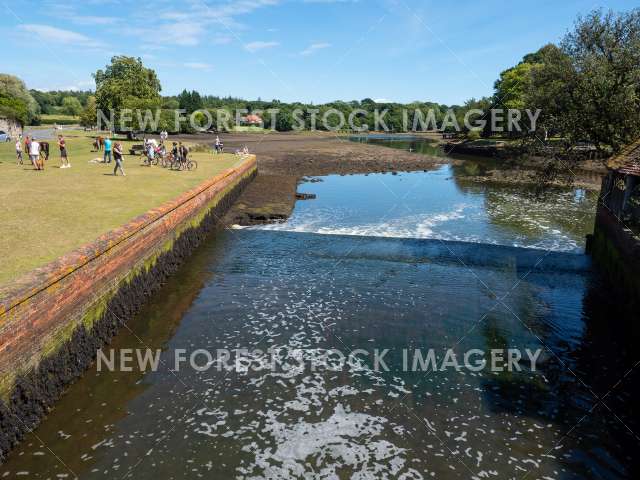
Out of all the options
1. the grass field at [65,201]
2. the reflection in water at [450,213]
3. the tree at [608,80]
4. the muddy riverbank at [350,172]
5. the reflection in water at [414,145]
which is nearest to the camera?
the grass field at [65,201]

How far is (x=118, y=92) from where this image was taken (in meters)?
43.4

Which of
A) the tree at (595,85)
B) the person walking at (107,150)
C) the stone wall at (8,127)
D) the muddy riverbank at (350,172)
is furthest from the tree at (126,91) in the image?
the tree at (595,85)

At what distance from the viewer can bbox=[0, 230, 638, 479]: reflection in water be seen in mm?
7527

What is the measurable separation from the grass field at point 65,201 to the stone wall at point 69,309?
2.19 feet

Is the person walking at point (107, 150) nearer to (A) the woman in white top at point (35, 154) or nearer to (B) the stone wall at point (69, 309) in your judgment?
(A) the woman in white top at point (35, 154)

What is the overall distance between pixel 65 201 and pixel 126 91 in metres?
32.6

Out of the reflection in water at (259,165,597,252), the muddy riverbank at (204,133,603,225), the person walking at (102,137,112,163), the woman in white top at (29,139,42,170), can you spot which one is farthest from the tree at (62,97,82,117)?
the woman in white top at (29,139,42,170)

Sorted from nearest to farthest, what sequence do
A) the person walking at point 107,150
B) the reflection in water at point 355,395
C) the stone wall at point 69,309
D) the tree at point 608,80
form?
1. the stone wall at point 69,309
2. the reflection in water at point 355,395
3. the tree at point 608,80
4. the person walking at point 107,150

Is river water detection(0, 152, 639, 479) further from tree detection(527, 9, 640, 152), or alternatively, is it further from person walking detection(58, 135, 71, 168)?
person walking detection(58, 135, 71, 168)

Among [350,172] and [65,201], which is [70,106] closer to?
[350,172]

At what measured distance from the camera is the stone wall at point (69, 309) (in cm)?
743

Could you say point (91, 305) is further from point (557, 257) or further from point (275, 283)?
point (557, 257)

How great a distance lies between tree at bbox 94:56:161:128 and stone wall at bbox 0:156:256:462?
33.1 m

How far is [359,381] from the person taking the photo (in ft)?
32.1
